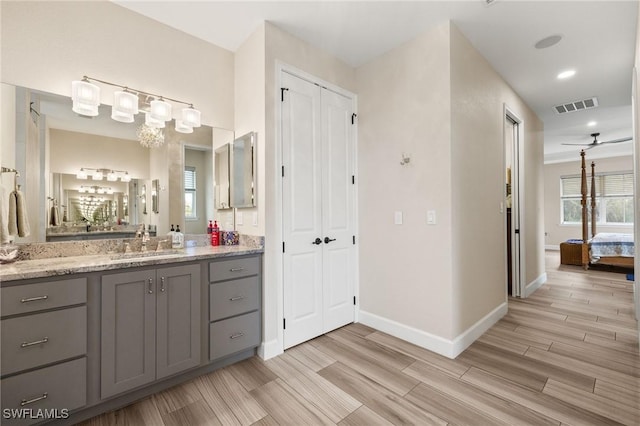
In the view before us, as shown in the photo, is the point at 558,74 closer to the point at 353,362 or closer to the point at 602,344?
the point at 602,344

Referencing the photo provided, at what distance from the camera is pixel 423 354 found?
2430 mm

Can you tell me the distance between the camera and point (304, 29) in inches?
99.0

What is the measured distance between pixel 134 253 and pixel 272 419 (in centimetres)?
160

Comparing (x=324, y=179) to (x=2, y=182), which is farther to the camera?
(x=324, y=179)

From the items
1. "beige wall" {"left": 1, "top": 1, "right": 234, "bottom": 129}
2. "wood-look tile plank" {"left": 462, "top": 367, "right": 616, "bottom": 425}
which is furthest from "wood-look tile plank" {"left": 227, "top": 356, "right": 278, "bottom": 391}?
"beige wall" {"left": 1, "top": 1, "right": 234, "bottom": 129}

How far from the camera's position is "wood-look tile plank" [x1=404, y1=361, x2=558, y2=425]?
1.67m

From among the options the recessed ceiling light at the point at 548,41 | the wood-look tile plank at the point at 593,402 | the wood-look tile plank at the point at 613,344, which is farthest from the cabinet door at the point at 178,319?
the recessed ceiling light at the point at 548,41

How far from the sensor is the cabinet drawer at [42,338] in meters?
1.42

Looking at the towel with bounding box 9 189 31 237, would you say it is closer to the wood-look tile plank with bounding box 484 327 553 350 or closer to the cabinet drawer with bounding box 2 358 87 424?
the cabinet drawer with bounding box 2 358 87 424

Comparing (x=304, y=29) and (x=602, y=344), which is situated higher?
(x=304, y=29)

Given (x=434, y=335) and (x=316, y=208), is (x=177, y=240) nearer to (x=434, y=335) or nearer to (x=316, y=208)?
(x=316, y=208)

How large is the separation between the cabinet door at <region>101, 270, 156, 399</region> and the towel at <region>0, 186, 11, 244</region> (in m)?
0.69

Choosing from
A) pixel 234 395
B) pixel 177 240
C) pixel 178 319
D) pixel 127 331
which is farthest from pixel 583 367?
pixel 177 240

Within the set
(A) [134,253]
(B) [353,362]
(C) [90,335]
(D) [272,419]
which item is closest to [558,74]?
(B) [353,362]
